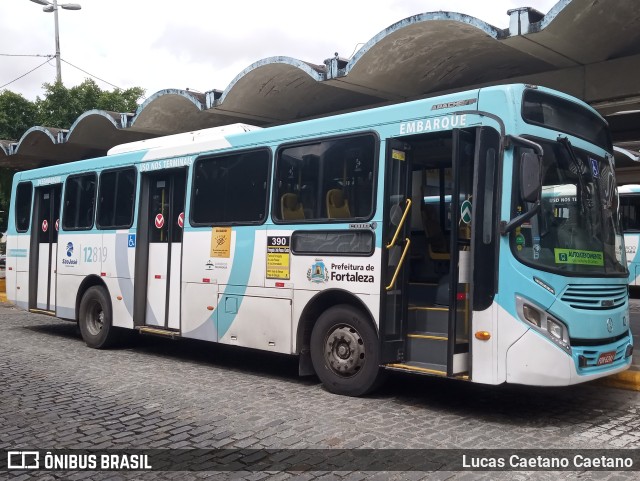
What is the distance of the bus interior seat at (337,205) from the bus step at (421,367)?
1652 mm

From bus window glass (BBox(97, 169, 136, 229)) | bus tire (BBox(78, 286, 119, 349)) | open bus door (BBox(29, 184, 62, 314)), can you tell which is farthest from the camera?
open bus door (BBox(29, 184, 62, 314))

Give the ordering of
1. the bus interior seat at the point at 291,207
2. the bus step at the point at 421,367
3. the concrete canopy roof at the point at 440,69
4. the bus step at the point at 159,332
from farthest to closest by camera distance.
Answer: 1. the bus step at the point at 159,332
2. the concrete canopy roof at the point at 440,69
3. the bus interior seat at the point at 291,207
4. the bus step at the point at 421,367

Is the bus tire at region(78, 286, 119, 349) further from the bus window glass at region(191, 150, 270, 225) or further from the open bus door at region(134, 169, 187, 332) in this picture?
the bus window glass at region(191, 150, 270, 225)

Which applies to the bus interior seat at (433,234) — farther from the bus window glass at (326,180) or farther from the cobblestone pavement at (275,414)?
the cobblestone pavement at (275,414)

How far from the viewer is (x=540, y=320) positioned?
6.03 meters

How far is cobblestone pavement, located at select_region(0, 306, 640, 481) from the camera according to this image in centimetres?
561

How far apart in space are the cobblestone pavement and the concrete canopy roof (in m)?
4.71

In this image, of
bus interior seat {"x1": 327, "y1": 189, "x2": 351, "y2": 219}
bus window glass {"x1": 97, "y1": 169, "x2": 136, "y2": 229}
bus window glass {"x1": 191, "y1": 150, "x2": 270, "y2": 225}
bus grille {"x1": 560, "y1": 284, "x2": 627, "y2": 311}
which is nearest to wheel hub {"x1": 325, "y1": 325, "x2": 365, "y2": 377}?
bus interior seat {"x1": 327, "y1": 189, "x2": 351, "y2": 219}

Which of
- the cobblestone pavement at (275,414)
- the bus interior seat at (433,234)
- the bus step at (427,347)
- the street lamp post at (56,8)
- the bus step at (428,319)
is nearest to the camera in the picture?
the cobblestone pavement at (275,414)

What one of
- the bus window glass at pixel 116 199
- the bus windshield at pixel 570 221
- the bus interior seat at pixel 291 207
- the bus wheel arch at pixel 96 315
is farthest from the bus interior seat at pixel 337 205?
the bus wheel arch at pixel 96 315

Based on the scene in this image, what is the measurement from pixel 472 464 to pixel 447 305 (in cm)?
213

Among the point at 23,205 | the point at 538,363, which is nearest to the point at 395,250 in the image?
the point at 538,363

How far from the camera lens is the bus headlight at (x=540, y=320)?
236 inches

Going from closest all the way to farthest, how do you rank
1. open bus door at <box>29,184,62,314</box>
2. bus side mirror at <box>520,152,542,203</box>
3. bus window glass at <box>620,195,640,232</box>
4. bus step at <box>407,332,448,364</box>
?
bus side mirror at <box>520,152,542,203</box>
bus step at <box>407,332,448,364</box>
open bus door at <box>29,184,62,314</box>
bus window glass at <box>620,195,640,232</box>
